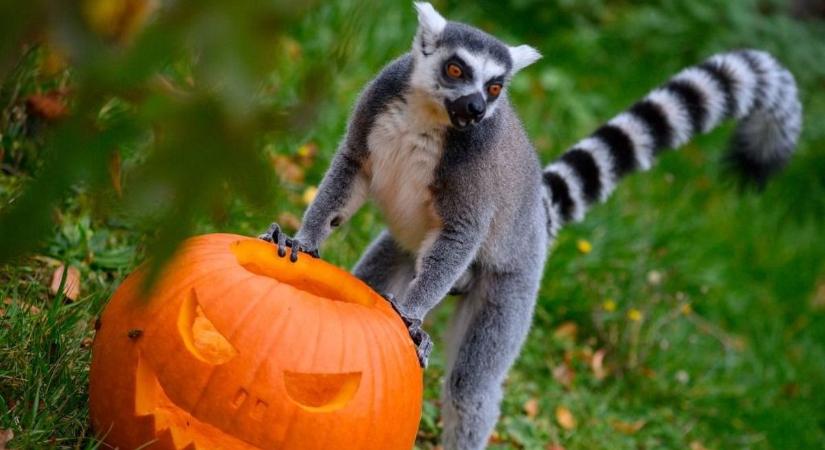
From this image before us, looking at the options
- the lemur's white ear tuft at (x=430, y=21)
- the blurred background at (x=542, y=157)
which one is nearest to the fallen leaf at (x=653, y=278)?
the blurred background at (x=542, y=157)

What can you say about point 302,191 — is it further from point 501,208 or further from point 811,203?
point 811,203

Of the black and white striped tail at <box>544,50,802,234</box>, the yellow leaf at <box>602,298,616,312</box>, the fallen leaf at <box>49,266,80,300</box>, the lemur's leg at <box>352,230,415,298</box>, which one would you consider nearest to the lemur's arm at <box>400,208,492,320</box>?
the lemur's leg at <box>352,230,415,298</box>

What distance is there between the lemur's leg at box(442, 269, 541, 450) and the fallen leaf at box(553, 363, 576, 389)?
1.24 meters

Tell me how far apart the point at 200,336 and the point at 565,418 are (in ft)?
7.91

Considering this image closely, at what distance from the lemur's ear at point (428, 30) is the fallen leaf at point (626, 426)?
2309 millimetres

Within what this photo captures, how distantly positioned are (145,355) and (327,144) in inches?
110

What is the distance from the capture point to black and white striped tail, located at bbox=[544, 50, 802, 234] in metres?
4.00

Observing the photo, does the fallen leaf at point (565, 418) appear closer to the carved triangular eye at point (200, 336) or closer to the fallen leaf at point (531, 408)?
the fallen leaf at point (531, 408)

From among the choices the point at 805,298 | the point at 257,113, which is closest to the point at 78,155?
the point at 257,113

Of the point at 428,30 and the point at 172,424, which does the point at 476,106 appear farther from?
the point at 172,424

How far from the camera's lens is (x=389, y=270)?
145 inches

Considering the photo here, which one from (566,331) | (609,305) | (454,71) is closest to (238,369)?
(454,71)

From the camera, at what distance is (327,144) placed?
510 centimetres

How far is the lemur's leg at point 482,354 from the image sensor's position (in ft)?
11.4
